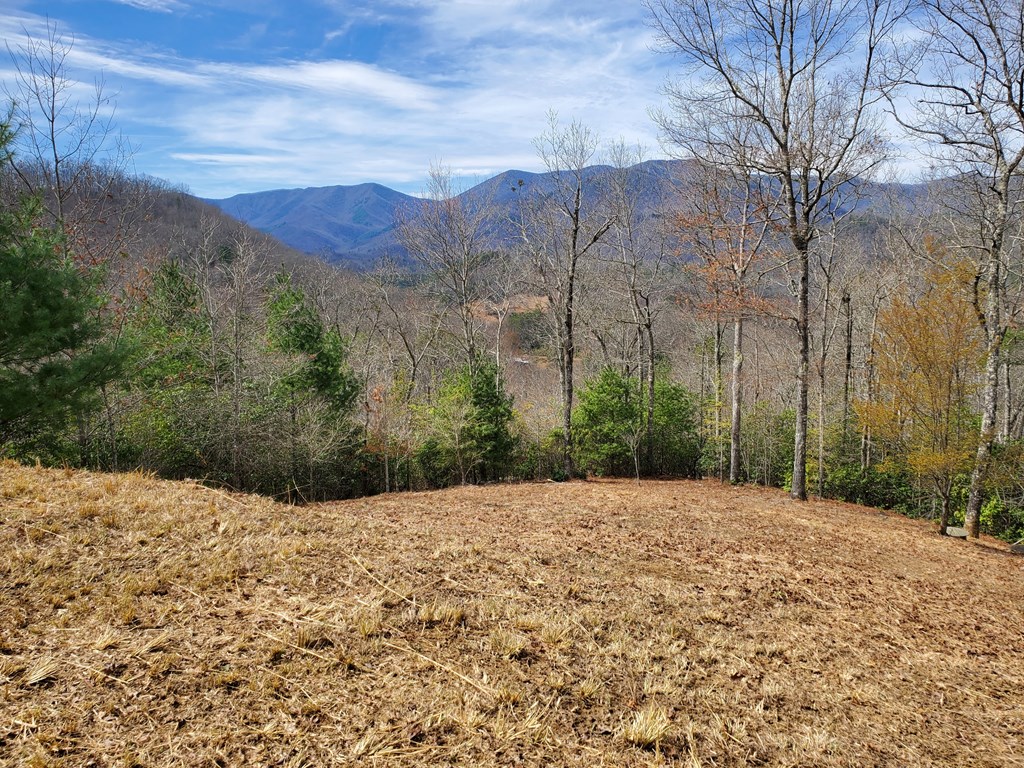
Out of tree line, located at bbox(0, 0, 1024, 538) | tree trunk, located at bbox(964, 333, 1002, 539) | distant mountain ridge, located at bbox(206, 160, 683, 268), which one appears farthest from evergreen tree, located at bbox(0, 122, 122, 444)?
tree trunk, located at bbox(964, 333, 1002, 539)

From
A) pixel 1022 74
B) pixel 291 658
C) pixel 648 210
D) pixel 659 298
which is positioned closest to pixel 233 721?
pixel 291 658

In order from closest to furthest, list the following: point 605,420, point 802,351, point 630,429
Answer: point 802,351 → point 630,429 → point 605,420

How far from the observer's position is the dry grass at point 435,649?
232cm

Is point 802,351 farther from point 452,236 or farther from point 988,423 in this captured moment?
point 452,236

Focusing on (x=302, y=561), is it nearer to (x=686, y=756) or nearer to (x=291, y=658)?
(x=291, y=658)

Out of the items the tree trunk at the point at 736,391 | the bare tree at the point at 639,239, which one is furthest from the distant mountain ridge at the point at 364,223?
the tree trunk at the point at 736,391

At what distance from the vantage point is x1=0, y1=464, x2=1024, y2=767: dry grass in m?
2.32

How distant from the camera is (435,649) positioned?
305 cm

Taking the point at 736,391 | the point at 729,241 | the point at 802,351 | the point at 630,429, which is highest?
the point at 729,241

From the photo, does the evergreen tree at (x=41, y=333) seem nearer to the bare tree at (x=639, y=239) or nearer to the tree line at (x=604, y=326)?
the tree line at (x=604, y=326)

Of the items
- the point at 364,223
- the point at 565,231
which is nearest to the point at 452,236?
the point at 565,231

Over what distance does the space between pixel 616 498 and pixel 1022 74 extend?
9683mm

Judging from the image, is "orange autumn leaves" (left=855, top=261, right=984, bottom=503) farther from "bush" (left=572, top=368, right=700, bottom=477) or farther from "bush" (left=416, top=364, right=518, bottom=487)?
"bush" (left=416, top=364, right=518, bottom=487)

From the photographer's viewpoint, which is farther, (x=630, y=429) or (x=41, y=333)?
(x=630, y=429)
